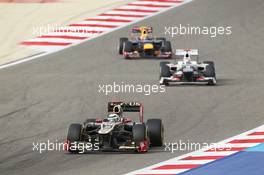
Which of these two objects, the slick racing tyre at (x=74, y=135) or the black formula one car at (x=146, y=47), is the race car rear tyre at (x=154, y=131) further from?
the black formula one car at (x=146, y=47)

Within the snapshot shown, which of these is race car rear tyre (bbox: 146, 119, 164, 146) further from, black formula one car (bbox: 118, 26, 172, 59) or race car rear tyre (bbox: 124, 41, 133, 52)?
race car rear tyre (bbox: 124, 41, 133, 52)

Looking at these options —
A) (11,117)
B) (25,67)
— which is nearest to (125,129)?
(11,117)

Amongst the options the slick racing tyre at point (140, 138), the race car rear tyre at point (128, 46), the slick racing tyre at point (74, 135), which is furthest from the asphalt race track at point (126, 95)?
the race car rear tyre at point (128, 46)

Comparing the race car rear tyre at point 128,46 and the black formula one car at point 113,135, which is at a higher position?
the race car rear tyre at point 128,46

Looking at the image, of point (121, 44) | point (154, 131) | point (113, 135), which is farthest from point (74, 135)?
point (121, 44)

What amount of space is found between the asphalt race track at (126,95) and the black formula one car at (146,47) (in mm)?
431

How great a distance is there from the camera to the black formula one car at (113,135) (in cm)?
2430

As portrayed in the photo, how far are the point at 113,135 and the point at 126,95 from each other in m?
8.11

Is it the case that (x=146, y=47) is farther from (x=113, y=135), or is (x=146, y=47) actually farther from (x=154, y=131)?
(x=113, y=135)

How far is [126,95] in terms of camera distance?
107 feet

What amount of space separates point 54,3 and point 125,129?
80.5 ft

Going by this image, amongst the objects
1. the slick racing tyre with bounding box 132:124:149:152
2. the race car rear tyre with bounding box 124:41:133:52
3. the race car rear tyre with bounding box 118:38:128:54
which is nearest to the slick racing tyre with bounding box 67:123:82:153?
the slick racing tyre with bounding box 132:124:149:152

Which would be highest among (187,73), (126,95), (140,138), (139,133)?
(187,73)

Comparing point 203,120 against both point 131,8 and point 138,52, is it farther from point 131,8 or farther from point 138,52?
point 131,8
